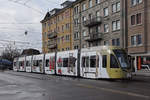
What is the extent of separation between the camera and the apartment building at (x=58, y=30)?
54938mm

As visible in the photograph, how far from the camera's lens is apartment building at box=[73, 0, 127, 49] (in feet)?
123

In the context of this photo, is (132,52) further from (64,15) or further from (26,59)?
(64,15)

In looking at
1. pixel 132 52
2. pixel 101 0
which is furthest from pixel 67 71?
pixel 101 0

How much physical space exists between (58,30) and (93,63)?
40.3 m

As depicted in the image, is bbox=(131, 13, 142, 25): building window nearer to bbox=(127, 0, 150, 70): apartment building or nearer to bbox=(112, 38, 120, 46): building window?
bbox=(127, 0, 150, 70): apartment building

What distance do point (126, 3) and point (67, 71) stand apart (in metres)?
17.0

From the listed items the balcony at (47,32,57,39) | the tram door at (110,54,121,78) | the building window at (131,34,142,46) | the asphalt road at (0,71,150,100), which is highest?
the balcony at (47,32,57,39)

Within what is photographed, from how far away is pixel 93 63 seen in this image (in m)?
21.0

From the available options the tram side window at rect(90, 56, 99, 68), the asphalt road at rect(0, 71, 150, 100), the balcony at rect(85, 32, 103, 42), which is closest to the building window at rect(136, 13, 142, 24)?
the balcony at rect(85, 32, 103, 42)

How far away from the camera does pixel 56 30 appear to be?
6116cm

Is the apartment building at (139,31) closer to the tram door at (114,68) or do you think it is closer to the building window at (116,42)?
the building window at (116,42)

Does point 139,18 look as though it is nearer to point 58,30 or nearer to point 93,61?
→ point 93,61

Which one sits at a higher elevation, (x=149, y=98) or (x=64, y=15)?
(x=64, y=15)

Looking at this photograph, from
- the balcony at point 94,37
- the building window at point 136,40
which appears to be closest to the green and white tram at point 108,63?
the building window at point 136,40
